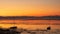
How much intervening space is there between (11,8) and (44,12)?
1.19ft

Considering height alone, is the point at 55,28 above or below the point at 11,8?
below

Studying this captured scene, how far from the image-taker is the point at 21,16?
1.37 metres

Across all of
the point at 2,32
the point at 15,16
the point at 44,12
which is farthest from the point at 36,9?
the point at 2,32

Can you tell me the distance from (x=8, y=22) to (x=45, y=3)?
0.45m

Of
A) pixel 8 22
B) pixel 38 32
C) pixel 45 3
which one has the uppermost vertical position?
pixel 45 3

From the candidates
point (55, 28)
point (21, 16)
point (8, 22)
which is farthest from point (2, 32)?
point (55, 28)

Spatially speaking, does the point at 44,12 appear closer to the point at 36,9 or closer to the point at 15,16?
the point at 36,9

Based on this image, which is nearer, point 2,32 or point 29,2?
point 2,32

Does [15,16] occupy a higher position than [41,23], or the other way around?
[15,16]

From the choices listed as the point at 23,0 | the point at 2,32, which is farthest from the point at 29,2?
the point at 2,32

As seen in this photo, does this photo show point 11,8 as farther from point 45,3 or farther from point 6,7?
point 45,3

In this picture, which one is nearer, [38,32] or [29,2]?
[38,32]

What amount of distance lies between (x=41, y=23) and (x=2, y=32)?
0.41 meters

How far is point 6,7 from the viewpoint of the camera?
56.0 inches
